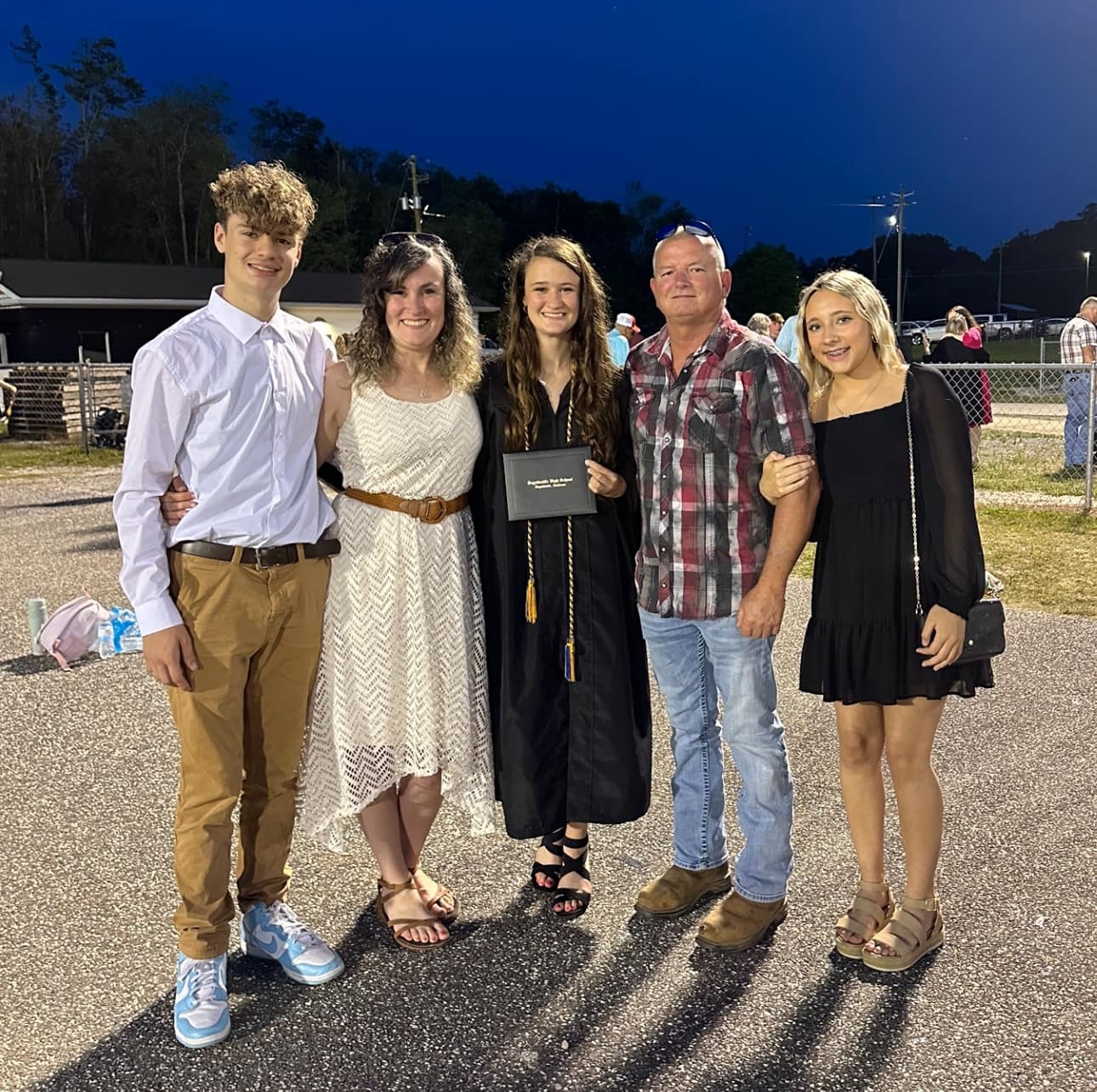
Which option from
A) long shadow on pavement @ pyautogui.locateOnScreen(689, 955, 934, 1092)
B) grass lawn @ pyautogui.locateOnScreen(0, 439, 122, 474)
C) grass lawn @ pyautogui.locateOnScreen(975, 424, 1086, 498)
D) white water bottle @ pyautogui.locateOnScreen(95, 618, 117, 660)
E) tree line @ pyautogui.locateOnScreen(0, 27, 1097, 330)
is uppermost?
tree line @ pyautogui.locateOnScreen(0, 27, 1097, 330)

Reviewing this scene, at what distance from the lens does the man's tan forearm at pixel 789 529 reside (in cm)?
304

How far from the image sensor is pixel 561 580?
337 cm

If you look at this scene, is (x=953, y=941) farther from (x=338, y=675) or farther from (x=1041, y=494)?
(x=1041, y=494)

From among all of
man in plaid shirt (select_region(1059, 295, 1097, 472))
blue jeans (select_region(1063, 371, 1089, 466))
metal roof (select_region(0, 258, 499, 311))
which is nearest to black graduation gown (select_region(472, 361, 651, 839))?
blue jeans (select_region(1063, 371, 1089, 466))

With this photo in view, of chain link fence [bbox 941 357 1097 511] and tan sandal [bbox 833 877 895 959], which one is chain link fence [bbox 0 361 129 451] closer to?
chain link fence [bbox 941 357 1097 511]

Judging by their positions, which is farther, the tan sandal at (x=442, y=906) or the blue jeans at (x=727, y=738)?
the tan sandal at (x=442, y=906)

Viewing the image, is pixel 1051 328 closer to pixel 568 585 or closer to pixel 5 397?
pixel 5 397

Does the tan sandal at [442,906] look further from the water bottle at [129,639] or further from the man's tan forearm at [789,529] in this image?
the water bottle at [129,639]

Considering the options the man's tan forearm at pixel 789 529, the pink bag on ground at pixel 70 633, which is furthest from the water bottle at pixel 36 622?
the man's tan forearm at pixel 789 529

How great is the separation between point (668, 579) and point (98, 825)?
254 cm

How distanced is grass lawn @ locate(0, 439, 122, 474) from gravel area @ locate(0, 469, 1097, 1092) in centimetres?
1371

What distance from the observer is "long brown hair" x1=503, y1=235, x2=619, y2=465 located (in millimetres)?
3287

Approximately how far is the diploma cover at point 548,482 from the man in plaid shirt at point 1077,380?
10.7 metres

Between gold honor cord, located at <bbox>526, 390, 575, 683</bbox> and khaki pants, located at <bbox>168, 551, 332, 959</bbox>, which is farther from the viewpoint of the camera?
gold honor cord, located at <bbox>526, 390, 575, 683</bbox>
